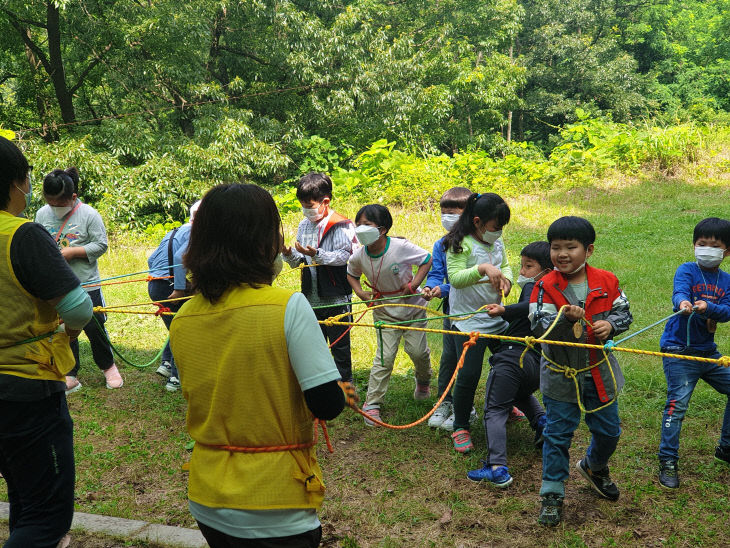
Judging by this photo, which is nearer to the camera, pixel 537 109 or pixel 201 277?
pixel 201 277

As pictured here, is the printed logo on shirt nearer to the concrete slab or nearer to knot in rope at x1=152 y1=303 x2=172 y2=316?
the concrete slab

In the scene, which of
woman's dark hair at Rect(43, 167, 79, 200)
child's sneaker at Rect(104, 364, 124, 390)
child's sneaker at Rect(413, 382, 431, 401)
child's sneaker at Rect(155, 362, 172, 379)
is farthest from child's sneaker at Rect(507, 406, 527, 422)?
woman's dark hair at Rect(43, 167, 79, 200)

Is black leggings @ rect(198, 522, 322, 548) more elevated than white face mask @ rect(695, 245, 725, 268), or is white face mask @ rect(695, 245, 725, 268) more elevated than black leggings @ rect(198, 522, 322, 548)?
white face mask @ rect(695, 245, 725, 268)

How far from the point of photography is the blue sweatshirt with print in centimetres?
379

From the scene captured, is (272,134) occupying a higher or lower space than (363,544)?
higher

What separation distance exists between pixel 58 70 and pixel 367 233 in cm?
1587

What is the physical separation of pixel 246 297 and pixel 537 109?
30565 mm

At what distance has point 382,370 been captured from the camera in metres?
4.98

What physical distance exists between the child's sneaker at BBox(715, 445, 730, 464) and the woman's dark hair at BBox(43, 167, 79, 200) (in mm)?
5098

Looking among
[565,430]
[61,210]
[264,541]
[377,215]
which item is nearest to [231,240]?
[264,541]

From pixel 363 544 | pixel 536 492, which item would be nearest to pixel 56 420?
pixel 363 544

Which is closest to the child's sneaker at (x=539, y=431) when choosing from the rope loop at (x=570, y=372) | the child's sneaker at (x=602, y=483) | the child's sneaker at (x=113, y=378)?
the child's sneaker at (x=602, y=483)

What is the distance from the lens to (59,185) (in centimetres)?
504

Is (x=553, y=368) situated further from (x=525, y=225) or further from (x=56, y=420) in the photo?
(x=525, y=225)
